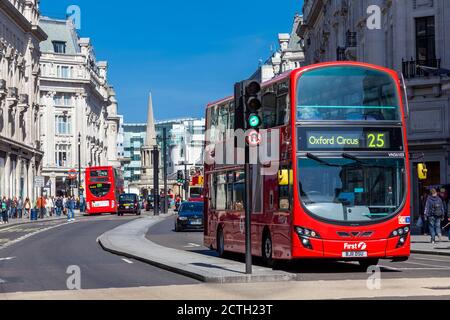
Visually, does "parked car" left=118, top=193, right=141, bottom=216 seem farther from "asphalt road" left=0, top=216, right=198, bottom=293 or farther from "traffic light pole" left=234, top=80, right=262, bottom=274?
"traffic light pole" left=234, top=80, right=262, bottom=274

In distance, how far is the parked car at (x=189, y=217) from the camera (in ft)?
159

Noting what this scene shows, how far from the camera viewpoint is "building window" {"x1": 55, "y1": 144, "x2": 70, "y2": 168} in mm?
133750

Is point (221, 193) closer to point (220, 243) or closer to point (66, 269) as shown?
point (220, 243)

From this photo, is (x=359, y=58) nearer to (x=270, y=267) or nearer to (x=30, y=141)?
(x=270, y=267)

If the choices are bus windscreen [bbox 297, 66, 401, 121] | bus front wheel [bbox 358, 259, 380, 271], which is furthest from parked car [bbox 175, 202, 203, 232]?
bus windscreen [bbox 297, 66, 401, 121]

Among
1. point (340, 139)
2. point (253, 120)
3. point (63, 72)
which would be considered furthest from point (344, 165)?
point (63, 72)

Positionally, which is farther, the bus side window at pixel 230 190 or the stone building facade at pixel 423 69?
the stone building facade at pixel 423 69

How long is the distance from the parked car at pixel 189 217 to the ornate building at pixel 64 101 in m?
79.4

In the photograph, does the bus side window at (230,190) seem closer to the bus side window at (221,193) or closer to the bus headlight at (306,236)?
the bus side window at (221,193)

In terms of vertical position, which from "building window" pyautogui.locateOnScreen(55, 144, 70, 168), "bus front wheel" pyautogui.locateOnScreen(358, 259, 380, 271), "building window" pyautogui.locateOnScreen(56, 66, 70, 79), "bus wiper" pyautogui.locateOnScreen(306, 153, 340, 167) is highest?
"building window" pyautogui.locateOnScreen(56, 66, 70, 79)

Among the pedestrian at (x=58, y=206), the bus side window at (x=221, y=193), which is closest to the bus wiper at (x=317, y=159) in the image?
the bus side window at (x=221, y=193)

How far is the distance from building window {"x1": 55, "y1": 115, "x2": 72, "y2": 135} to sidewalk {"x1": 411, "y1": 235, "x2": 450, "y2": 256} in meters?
103

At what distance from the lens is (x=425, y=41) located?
47.0 metres
